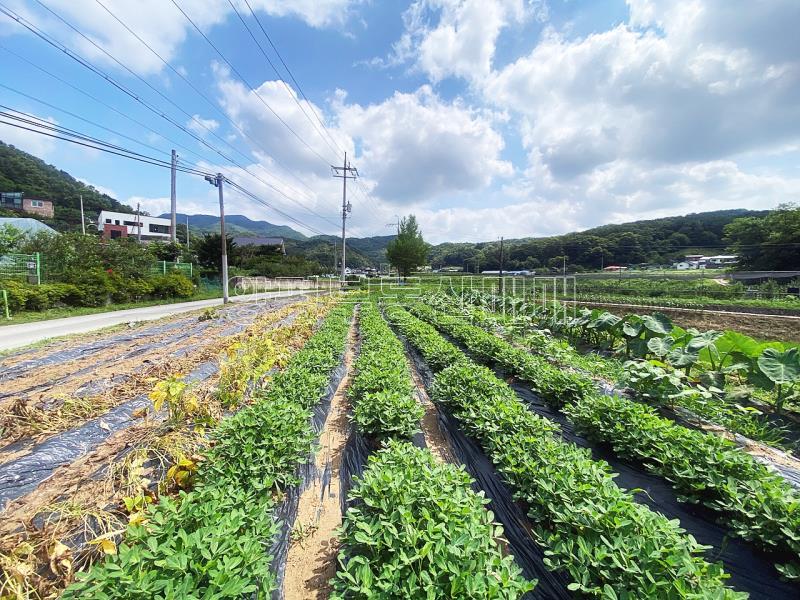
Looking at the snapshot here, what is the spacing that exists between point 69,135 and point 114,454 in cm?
972

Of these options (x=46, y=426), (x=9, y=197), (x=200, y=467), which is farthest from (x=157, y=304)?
(x=9, y=197)

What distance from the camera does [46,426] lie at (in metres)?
3.48

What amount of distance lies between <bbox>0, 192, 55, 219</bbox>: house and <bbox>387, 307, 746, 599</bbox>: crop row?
217ft

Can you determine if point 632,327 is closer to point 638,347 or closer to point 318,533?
point 638,347

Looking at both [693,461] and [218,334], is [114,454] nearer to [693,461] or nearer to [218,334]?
[693,461]

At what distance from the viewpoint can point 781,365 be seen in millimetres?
4152

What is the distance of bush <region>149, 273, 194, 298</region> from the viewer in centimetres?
1705

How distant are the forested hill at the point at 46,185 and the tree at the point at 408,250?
125 ft

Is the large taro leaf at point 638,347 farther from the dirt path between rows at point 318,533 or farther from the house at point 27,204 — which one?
the house at point 27,204

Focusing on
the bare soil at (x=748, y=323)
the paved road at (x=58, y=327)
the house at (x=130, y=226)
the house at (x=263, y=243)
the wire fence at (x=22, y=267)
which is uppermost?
the house at (x=130, y=226)

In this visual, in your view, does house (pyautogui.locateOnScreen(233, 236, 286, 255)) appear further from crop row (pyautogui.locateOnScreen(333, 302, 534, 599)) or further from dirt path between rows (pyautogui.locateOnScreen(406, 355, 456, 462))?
crop row (pyautogui.locateOnScreen(333, 302, 534, 599))

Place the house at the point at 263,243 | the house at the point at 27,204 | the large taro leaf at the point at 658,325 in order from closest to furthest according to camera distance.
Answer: the large taro leaf at the point at 658,325
the house at the point at 263,243
the house at the point at 27,204

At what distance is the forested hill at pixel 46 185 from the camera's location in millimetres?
39750

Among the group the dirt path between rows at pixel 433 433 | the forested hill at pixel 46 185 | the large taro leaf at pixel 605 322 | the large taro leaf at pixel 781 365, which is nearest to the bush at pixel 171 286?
the dirt path between rows at pixel 433 433
